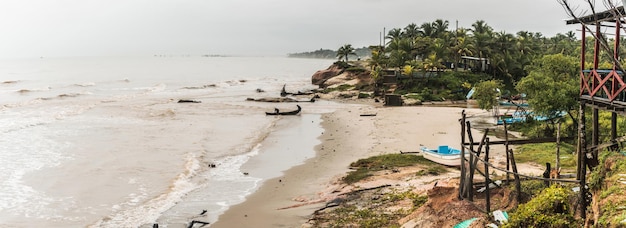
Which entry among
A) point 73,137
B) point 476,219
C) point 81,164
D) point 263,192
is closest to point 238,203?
point 263,192

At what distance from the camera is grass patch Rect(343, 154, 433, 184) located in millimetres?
17016

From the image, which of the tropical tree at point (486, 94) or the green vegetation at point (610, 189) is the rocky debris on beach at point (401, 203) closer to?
the green vegetation at point (610, 189)

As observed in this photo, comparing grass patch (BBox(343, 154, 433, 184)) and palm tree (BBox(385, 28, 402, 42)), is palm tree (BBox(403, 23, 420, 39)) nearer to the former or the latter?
palm tree (BBox(385, 28, 402, 42))

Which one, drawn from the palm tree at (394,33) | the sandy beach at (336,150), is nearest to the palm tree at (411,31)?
the palm tree at (394,33)

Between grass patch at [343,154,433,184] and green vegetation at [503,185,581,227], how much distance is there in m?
8.63

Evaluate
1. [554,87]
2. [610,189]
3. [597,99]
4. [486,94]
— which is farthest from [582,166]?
[486,94]

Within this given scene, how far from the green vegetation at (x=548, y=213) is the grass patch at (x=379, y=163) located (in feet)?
28.3

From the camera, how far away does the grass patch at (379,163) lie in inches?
670

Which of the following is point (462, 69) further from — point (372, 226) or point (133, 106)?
point (372, 226)

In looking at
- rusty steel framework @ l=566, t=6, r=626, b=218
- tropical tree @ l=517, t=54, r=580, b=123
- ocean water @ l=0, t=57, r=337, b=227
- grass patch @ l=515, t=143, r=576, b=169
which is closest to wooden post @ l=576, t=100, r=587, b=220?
rusty steel framework @ l=566, t=6, r=626, b=218

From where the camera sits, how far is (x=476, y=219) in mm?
9430

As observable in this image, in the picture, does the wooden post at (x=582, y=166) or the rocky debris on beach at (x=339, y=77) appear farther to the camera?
the rocky debris on beach at (x=339, y=77)

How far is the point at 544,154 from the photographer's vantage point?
60.9 feet

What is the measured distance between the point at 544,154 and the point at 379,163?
6224mm
